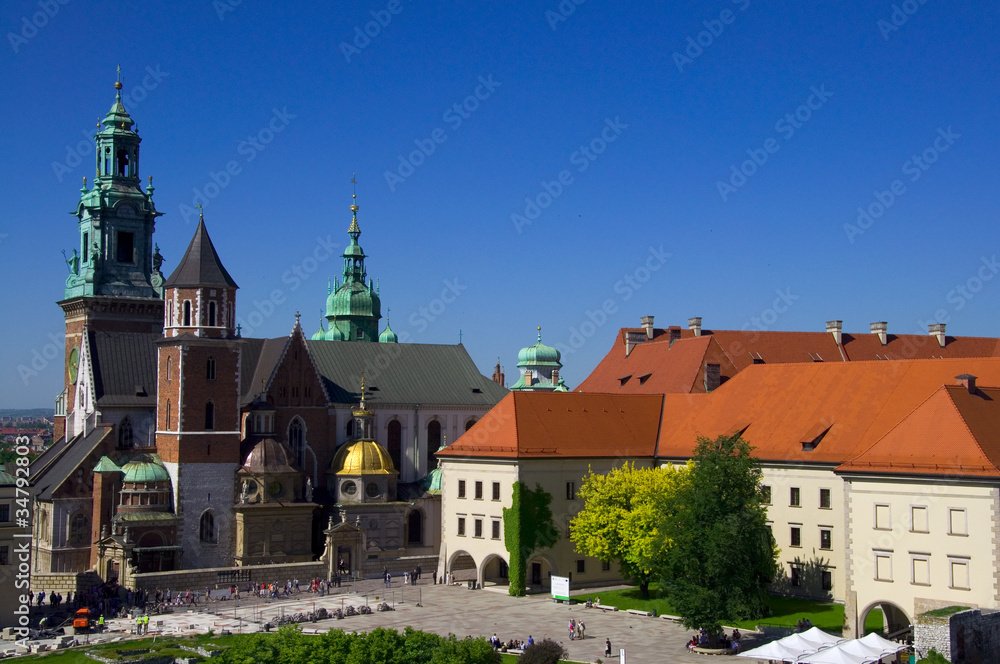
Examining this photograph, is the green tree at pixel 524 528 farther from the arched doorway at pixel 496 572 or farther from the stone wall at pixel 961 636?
the stone wall at pixel 961 636

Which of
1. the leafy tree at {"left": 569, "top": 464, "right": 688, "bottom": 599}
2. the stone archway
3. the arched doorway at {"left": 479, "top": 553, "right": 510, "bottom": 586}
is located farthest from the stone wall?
the arched doorway at {"left": 479, "top": 553, "right": 510, "bottom": 586}

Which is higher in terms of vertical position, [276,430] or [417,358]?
[417,358]

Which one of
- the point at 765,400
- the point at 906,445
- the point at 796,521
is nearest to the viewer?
the point at 906,445

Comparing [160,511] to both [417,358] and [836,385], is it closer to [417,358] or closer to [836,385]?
[417,358]

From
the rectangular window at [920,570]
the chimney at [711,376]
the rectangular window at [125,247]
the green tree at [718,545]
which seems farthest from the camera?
the rectangular window at [125,247]

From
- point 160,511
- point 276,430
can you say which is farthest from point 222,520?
point 276,430

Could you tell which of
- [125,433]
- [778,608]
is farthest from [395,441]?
[778,608]

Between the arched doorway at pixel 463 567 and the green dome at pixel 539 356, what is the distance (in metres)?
56.0

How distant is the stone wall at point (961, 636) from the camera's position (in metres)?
42.8

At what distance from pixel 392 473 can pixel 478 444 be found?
13.8 metres

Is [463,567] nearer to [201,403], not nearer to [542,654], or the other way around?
[201,403]

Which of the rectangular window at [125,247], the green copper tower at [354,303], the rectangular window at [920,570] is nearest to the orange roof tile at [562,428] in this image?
the rectangular window at [920,570]

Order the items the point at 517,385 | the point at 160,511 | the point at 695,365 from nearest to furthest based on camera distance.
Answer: the point at 160,511 → the point at 695,365 → the point at 517,385

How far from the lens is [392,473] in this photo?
259ft
